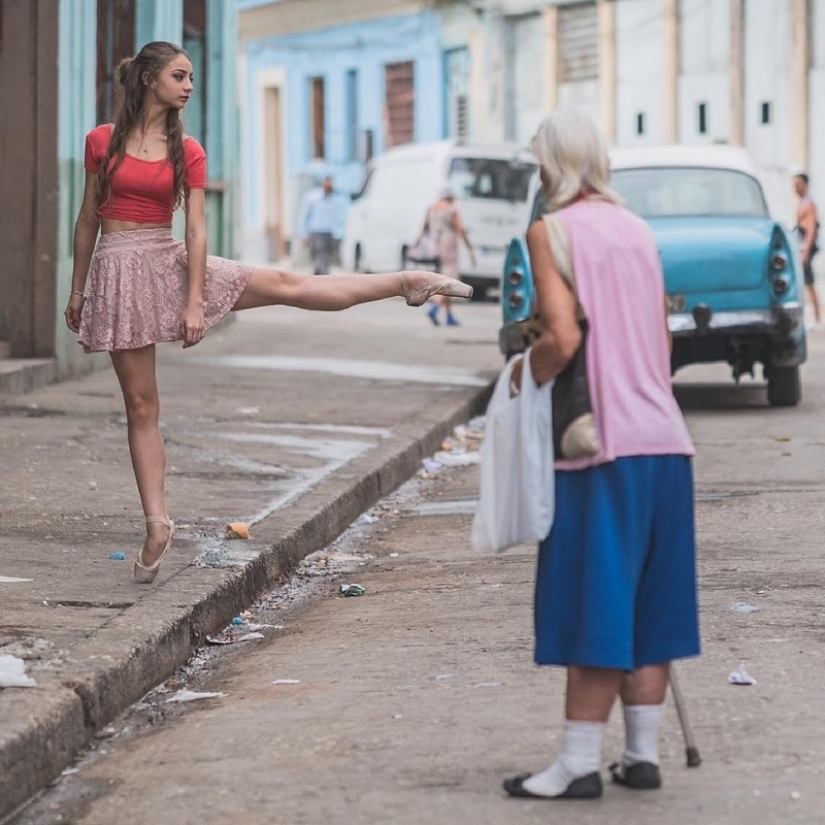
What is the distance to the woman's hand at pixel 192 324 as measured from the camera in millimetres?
6469

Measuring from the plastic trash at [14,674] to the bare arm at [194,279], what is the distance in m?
1.40

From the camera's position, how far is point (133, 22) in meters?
16.7

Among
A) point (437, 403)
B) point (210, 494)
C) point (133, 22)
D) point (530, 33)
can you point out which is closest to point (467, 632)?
point (210, 494)

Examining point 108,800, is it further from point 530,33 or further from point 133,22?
point 530,33

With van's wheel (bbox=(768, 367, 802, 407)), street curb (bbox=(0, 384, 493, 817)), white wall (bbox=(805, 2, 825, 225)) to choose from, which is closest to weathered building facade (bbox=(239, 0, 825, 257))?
white wall (bbox=(805, 2, 825, 225))

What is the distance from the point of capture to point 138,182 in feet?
21.4

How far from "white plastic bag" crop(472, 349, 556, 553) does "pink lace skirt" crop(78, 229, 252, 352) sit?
2.29m

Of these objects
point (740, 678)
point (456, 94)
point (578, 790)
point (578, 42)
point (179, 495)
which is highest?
point (578, 42)

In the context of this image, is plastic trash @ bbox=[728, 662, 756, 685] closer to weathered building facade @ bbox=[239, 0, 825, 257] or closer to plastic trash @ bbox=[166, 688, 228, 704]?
plastic trash @ bbox=[166, 688, 228, 704]

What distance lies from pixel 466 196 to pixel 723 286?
17.6 metres

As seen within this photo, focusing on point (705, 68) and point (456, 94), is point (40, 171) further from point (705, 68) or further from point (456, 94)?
point (456, 94)

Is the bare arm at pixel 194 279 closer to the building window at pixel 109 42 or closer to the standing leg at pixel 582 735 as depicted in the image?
the standing leg at pixel 582 735

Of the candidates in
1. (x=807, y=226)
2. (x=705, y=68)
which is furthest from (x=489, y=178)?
(x=807, y=226)

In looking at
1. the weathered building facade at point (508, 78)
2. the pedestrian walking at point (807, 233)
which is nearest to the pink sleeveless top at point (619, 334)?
the pedestrian walking at point (807, 233)
